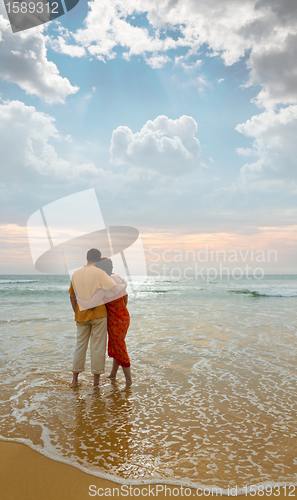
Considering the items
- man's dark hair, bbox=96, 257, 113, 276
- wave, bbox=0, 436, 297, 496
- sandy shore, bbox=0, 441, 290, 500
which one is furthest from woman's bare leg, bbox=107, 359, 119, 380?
wave, bbox=0, 436, 297, 496

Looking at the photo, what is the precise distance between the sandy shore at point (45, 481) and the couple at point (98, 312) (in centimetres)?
179

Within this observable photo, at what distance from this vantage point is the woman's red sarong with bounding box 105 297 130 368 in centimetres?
448

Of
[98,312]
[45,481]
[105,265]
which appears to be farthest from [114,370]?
[45,481]

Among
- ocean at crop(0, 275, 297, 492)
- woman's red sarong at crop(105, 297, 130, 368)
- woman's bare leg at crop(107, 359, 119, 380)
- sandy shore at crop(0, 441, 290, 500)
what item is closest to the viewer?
sandy shore at crop(0, 441, 290, 500)

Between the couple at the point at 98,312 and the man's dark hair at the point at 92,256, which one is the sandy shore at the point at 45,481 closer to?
the couple at the point at 98,312

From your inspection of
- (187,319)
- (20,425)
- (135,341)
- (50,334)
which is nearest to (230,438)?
(20,425)

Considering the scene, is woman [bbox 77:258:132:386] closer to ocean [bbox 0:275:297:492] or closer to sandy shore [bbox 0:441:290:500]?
Result: ocean [bbox 0:275:297:492]

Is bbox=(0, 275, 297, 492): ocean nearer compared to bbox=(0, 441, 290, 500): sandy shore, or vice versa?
bbox=(0, 441, 290, 500): sandy shore

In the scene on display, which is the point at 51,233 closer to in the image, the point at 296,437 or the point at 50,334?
the point at 50,334

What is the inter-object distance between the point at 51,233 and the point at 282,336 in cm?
646

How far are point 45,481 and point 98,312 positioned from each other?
2.22 meters

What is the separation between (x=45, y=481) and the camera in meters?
2.42

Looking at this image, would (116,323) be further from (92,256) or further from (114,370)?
(92,256)

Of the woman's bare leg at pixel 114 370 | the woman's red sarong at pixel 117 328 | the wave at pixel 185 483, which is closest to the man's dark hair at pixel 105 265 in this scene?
the woman's red sarong at pixel 117 328
